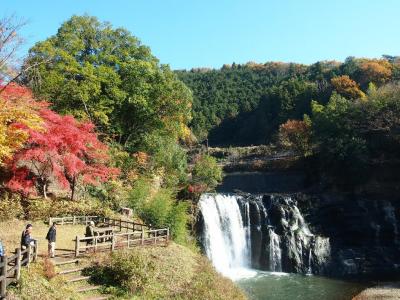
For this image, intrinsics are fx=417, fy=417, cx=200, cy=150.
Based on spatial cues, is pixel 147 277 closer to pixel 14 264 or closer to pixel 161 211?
pixel 14 264

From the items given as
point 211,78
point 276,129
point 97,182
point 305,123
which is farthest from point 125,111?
point 211,78

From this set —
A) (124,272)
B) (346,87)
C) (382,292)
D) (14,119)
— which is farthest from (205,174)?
(346,87)

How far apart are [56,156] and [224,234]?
52.4 feet

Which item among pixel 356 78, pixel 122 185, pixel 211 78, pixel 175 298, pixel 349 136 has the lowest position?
pixel 175 298

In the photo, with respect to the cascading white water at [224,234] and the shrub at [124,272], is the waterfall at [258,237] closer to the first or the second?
the cascading white water at [224,234]

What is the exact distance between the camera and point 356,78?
79688 millimetres

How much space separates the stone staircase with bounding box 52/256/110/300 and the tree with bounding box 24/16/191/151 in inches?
606

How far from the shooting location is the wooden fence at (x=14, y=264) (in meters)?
12.7

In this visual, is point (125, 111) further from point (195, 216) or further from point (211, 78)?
point (211, 78)

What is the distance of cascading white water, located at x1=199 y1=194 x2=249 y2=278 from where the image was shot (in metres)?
33.1

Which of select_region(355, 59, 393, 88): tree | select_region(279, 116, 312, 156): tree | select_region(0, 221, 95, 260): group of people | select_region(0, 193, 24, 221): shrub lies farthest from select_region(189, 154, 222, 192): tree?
select_region(355, 59, 393, 88): tree

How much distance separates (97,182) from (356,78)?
212 feet

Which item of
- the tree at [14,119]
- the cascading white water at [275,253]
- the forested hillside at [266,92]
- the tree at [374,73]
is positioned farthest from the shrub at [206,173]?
the tree at [374,73]

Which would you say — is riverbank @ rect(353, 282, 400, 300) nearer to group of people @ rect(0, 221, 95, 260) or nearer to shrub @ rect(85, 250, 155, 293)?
shrub @ rect(85, 250, 155, 293)
